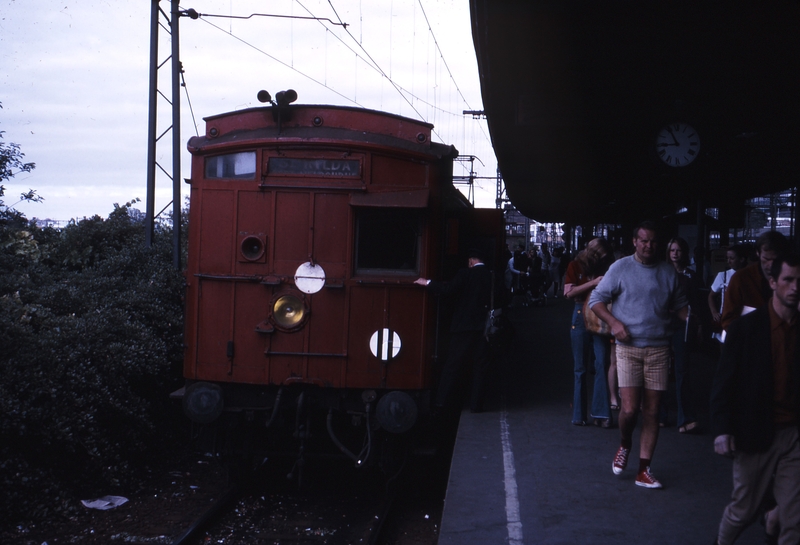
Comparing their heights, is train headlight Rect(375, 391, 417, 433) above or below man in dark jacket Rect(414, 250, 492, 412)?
below

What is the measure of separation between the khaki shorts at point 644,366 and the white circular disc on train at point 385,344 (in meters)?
1.93

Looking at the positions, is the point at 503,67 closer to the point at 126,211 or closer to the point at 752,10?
the point at 752,10

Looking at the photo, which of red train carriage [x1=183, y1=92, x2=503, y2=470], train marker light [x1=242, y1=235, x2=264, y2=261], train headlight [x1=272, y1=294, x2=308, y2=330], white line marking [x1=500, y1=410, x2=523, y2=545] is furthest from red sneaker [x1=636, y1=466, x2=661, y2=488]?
train marker light [x1=242, y1=235, x2=264, y2=261]

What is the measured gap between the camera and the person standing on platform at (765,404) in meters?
3.84

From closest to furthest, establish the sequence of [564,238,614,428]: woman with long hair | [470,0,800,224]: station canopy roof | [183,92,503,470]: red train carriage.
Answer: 1. [183,92,503,470]: red train carriage
2. [564,238,614,428]: woman with long hair
3. [470,0,800,224]: station canopy roof

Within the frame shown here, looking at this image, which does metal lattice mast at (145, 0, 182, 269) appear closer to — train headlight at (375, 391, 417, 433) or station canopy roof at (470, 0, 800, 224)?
station canopy roof at (470, 0, 800, 224)

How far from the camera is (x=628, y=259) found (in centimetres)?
577

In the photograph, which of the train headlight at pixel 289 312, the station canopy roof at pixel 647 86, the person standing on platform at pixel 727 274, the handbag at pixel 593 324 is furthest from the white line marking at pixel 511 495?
the station canopy roof at pixel 647 86

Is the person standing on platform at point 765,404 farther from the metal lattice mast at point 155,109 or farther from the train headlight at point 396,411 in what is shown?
the metal lattice mast at point 155,109

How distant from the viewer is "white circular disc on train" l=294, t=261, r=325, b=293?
22.3 ft

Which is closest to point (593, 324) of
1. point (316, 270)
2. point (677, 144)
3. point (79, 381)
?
point (316, 270)

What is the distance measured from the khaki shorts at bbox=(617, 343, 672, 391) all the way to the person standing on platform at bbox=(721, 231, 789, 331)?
82cm

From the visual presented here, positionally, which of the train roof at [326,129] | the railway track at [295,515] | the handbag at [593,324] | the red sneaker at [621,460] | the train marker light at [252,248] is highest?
the train roof at [326,129]

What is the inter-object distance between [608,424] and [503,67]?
4.12 meters
